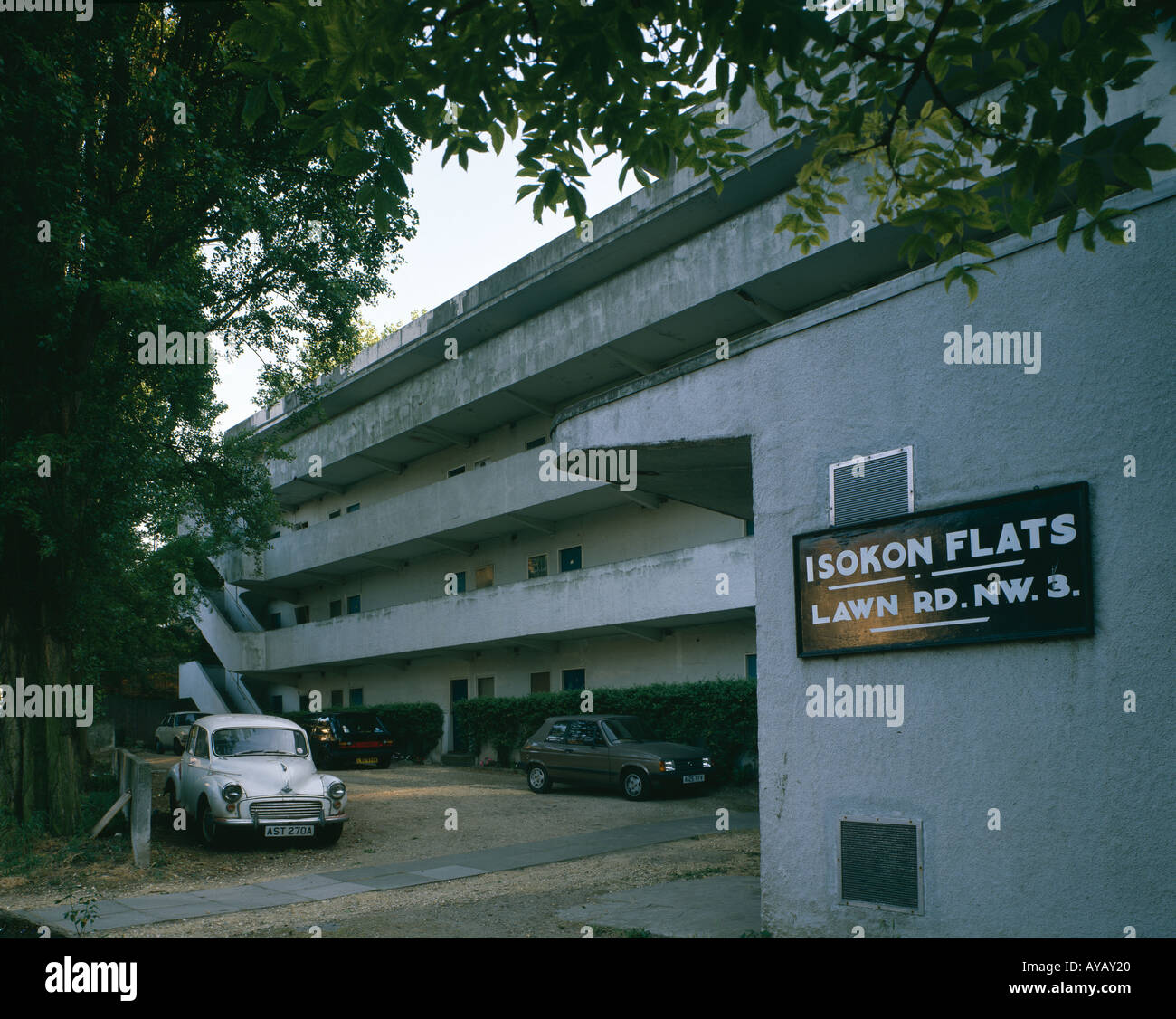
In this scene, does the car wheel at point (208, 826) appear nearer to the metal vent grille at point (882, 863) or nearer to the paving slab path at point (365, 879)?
the paving slab path at point (365, 879)

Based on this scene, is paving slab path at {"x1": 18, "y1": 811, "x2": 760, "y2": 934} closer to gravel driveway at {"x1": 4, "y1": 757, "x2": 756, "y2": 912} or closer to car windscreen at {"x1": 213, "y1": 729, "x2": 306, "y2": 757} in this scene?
gravel driveway at {"x1": 4, "y1": 757, "x2": 756, "y2": 912}

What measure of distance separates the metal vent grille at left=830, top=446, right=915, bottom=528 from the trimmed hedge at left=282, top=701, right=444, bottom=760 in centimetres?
2504

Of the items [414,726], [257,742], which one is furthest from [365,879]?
[414,726]

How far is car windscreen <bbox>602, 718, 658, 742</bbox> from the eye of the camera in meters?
18.6

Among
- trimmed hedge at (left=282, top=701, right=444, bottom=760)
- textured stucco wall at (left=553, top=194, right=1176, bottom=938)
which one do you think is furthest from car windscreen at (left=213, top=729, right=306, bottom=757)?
trimmed hedge at (left=282, top=701, right=444, bottom=760)

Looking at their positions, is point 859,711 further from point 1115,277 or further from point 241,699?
point 241,699

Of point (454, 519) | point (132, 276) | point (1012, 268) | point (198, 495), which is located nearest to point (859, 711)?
point (1012, 268)

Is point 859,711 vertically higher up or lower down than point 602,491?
lower down

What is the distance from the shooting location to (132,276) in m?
13.1

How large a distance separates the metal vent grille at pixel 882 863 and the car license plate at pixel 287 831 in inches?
326

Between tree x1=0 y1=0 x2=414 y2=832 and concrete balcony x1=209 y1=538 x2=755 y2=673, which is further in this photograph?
concrete balcony x1=209 y1=538 x2=755 y2=673

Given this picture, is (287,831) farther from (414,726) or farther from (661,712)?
(414,726)

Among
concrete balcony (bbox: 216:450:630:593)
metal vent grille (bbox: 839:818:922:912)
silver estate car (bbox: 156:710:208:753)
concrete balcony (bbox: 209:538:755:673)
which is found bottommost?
silver estate car (bbox: 156:710:208:753)

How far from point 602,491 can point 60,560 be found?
14212mm
